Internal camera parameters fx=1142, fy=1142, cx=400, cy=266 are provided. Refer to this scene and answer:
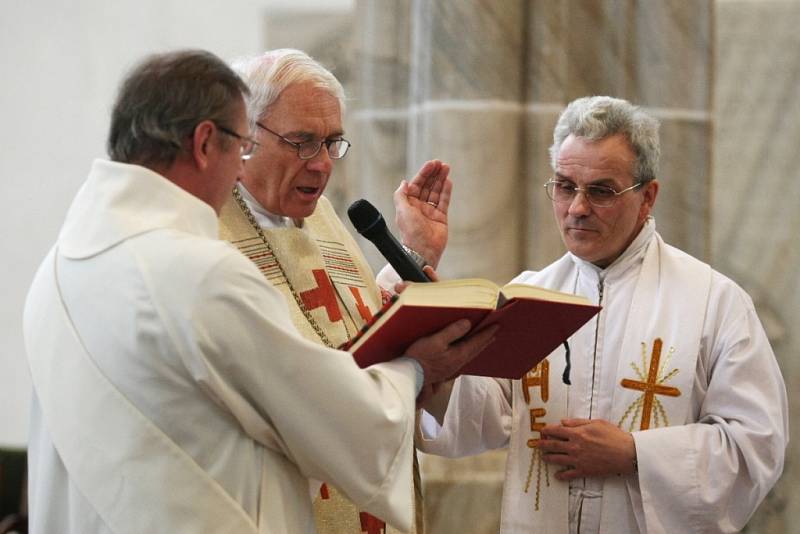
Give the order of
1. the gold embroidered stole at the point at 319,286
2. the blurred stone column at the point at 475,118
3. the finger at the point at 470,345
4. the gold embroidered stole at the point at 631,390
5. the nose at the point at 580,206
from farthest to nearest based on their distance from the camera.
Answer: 1. the blurred stone column at the point at 475,118
2. the nose at the point at 580,206
3. the gold embroidered stole at the point at 631,390
4. the gold embroidered stole at the point at 319,286
5. the finger at the point at 470,345

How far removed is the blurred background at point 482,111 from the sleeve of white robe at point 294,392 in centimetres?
245

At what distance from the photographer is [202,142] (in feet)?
8.45

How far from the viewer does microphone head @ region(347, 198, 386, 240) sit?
3225 mm

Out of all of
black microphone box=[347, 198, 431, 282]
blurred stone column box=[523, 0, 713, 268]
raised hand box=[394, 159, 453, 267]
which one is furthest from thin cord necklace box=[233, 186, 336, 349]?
blurred stone column box=[523, 0, 713, 268]

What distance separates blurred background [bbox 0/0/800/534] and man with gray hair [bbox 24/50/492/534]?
2.54 m

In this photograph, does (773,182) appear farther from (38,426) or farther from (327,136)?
(38,426)

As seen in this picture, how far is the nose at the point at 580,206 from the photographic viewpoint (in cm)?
368

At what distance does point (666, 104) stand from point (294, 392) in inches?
127

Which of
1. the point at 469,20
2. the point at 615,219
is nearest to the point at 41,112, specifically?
the point at 469,20

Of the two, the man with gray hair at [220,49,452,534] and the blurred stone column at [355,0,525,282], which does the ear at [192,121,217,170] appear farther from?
the blurred stone column at [355,0,525,282]

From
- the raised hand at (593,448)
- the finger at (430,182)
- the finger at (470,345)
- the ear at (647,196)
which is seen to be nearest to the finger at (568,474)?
the raised hand at (593,448)

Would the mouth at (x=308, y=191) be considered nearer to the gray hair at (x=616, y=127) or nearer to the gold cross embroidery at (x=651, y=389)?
the gray hair at (x=616, y=127)

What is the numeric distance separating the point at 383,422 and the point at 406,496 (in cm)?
24

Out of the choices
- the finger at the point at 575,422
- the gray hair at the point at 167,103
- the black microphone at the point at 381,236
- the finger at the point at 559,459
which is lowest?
the finger at the point at 559,459
